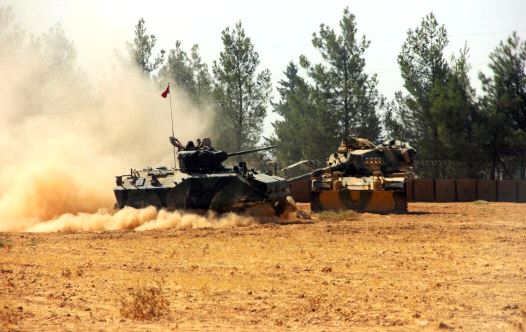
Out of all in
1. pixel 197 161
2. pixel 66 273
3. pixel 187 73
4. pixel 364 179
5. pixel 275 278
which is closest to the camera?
pixel 275 278

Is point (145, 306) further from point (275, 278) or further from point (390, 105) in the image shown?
point (390, 105)

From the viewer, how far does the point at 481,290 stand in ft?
37.7

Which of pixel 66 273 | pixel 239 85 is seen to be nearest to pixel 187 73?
pixel 239 85

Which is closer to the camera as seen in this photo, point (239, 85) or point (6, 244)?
point (6, 244)

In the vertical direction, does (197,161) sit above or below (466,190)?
above

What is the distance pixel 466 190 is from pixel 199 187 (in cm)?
1893

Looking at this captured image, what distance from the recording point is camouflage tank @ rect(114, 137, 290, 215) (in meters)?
23.9

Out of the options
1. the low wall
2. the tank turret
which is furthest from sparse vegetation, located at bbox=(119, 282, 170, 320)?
the low wall

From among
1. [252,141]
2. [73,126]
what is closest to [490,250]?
[73,126]

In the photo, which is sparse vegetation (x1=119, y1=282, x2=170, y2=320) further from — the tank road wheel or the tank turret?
the tank road wheel

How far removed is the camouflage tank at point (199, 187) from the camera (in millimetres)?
23859

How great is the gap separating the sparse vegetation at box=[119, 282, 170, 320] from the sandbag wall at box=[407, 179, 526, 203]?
29.1 metres

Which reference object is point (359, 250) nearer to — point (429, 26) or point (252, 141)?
point (429, 26)

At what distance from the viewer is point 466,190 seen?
38.8 meters
